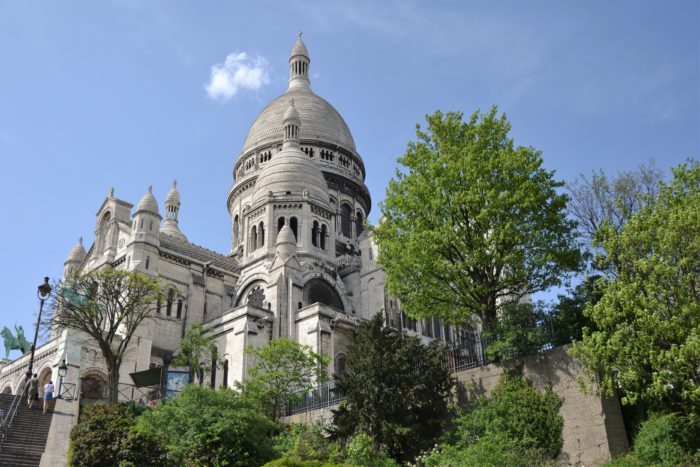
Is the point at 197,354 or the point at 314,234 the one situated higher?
the point at 314,234

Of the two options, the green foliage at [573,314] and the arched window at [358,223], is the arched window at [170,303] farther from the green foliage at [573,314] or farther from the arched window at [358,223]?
the green foliage at [573,314]

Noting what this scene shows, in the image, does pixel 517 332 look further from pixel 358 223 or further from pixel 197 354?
pixel 358 223

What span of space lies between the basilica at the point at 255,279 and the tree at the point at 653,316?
21234 mm

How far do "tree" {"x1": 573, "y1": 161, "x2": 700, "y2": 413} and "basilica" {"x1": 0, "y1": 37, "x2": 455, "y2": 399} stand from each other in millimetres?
21234

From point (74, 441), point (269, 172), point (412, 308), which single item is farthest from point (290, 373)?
point (269, 172)

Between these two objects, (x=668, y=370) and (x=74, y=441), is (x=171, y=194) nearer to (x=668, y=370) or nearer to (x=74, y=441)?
(x=74, y=441)

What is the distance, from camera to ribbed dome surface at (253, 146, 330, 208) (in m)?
57.0

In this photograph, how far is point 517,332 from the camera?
22.7m

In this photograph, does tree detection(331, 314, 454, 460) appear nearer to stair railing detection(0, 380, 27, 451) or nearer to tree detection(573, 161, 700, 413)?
tree detection(573, 161, 700, 413)

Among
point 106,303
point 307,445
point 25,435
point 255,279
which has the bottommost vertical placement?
point 307,445

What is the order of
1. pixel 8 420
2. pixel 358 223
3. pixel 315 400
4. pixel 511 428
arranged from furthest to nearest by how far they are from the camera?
pixel 358 223 < pixel 315 400 < pixel 8 420 < pixel 511 428

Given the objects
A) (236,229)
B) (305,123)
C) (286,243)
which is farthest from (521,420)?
(305,123)

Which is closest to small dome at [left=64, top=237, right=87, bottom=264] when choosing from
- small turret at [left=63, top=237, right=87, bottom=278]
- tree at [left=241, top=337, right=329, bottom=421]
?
small turret at [left=63, top=237, right=87, bottom=278]

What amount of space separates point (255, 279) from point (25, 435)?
88.2 ft
